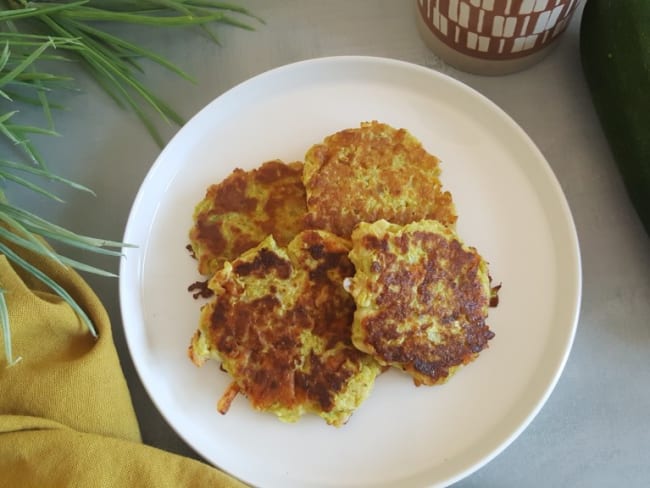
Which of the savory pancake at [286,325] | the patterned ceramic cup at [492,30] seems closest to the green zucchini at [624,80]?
the patterned ceramic cup at [492,30]

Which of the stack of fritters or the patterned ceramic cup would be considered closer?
the stack of fritters

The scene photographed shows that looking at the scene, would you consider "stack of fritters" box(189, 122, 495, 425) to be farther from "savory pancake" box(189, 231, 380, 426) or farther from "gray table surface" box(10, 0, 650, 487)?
"gray table surface" box(10, 0, 650, 487)

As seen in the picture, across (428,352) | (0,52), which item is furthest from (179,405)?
(0,52)

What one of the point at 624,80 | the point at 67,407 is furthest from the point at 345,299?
the point at 624,80

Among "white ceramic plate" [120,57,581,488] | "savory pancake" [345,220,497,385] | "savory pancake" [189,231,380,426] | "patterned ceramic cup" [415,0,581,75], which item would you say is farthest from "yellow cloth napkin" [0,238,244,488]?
"patterned ceramic cup" [415,0,581,75]

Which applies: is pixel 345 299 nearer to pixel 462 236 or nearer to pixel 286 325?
pixel 286 325

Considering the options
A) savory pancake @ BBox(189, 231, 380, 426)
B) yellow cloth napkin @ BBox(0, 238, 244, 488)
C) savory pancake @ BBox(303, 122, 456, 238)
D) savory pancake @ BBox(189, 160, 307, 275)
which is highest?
savory pancake @ BBox(303, 122, 456, 238)

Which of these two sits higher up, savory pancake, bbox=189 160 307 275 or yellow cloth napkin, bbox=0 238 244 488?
savory pancake, bbox=189 160 307 275
